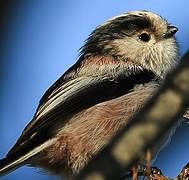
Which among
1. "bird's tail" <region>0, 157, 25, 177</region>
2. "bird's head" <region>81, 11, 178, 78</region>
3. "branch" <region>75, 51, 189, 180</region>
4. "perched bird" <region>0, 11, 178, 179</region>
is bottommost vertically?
"branch" <region>75, 51, 189, 180</region>

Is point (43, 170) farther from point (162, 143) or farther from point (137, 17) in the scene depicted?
point (137, 17)

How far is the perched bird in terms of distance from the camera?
113 inches

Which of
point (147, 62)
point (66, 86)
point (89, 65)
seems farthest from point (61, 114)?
point (147, 62)

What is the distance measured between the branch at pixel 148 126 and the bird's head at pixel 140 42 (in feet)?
8.16

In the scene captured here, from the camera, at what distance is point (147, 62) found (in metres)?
3.65

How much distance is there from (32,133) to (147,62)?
1.38 metres

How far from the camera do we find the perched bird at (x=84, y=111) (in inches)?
113

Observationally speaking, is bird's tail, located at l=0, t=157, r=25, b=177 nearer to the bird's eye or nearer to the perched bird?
the perched bird

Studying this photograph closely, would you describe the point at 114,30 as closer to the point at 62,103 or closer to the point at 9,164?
the point at 62,103

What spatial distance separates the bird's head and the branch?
8.16ft

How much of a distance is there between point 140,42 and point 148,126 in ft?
9.00

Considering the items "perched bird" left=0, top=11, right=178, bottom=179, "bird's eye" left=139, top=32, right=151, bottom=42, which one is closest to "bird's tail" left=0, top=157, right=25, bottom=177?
"perched bird" left=0, top=11, right=178, bottom=179

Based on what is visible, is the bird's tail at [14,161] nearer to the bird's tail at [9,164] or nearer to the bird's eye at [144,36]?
the bird's tail at [9,164]

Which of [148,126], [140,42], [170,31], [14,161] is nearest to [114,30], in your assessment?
[140,42]
